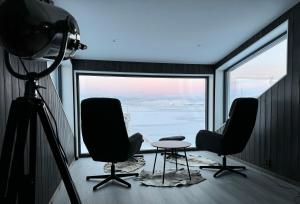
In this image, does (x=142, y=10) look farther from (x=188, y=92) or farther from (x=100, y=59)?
(x=188, y=92)

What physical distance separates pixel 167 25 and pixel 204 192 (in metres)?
2.11

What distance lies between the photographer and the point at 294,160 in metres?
2.60

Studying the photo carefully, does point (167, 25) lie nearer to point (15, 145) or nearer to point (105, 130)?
point (105, 130)

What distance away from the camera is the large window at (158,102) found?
4.43 metres

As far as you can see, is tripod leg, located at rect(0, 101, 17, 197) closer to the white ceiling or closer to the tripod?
the tripod

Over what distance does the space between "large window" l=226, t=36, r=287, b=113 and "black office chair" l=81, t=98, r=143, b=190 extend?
2222mm

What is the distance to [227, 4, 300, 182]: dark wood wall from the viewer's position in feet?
8.50

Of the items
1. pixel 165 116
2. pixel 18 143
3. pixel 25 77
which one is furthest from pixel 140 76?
pixel 18 143

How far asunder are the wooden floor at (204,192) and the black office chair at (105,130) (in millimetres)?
169

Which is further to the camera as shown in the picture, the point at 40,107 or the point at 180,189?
the point at 180,189

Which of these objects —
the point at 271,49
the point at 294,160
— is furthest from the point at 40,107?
the point at 271,49

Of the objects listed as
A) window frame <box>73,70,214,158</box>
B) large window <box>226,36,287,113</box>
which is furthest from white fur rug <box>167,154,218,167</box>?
large window <box>226,36,287,113</box>

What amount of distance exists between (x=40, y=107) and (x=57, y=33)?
1.07 ft

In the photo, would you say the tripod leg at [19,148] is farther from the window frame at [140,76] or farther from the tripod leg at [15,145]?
the window frame at [140,76]
